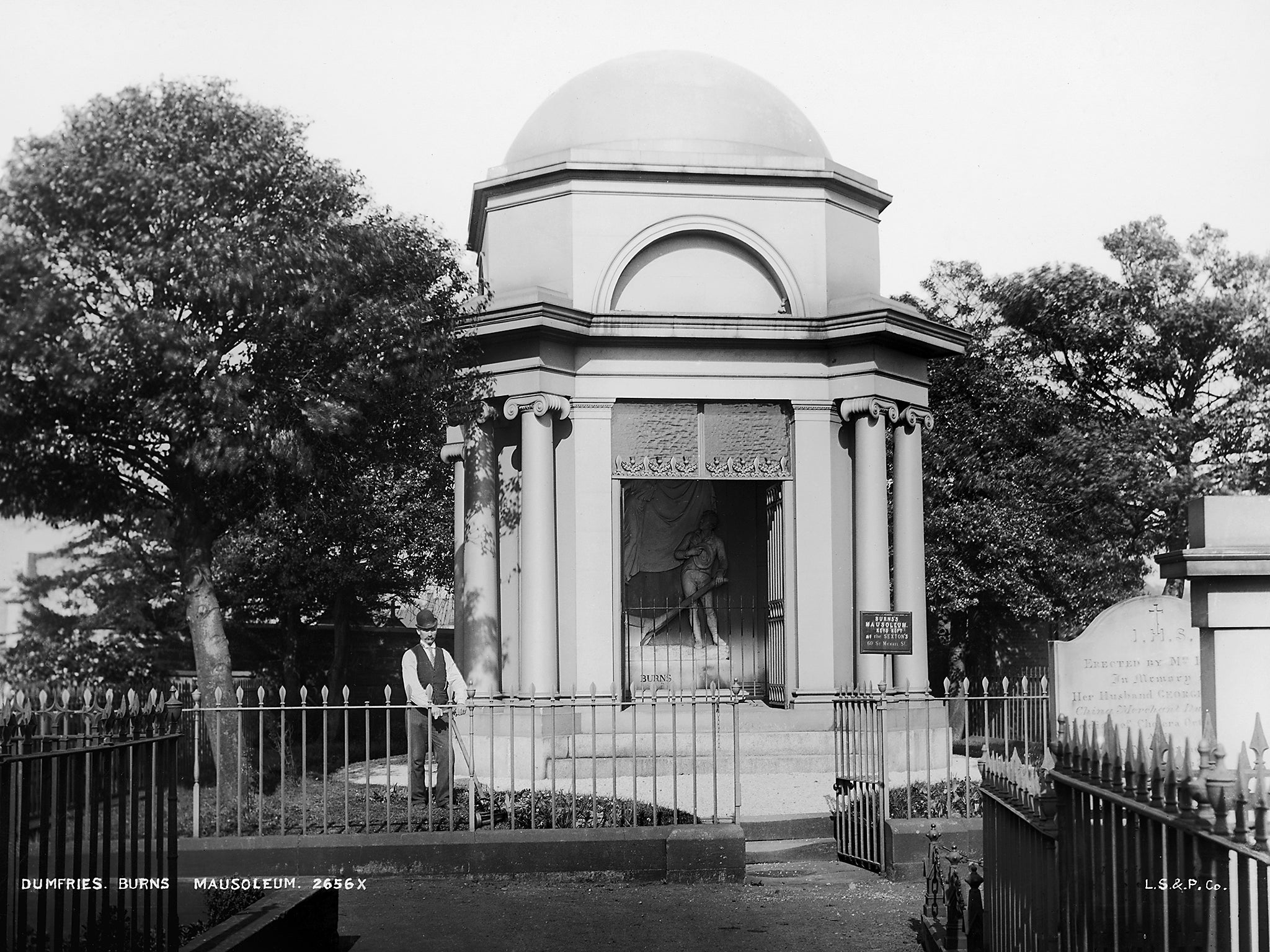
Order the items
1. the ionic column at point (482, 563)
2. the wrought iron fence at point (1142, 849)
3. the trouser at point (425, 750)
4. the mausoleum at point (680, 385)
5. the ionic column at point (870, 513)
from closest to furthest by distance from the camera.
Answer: the wrought iron fence at point (1142, 849) → the trouser at point (425, 750) → the mausoleum at point (680, 385) → the ionic column at point (482, 563) → the ionic column at point (870, 513)

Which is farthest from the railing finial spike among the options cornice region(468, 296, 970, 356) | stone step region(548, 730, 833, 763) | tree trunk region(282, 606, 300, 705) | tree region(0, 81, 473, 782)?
tree trunk region(282, 606, 300, 705)

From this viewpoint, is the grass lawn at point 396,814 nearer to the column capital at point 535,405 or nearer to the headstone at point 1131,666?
the headstone at point 1131,666

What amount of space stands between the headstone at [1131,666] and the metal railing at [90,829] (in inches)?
349

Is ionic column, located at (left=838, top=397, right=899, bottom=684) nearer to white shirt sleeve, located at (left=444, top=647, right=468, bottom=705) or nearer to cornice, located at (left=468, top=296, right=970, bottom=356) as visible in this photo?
cornice, located at (left=468, top=296, right=970, bottom=356)

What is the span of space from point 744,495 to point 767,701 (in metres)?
2.83

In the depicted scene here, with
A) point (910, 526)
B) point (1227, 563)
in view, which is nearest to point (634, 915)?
point (1227, 563)

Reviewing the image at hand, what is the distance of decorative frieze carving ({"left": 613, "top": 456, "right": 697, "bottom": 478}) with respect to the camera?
16250 millimetres

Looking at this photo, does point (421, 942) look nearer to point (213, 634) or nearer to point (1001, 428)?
point (213, 634)

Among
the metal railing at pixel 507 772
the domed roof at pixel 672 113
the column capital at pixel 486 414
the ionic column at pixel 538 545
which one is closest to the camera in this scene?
the metal railing at pixel 507 772

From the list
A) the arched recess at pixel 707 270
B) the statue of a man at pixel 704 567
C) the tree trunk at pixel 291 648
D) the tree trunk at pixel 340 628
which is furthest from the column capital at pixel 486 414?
the tree trunk at pixel 291 648

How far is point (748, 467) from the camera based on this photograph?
16453mm

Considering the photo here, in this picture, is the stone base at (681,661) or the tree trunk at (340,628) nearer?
the stone base at (681,661)

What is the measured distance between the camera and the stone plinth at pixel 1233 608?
7.16 meters

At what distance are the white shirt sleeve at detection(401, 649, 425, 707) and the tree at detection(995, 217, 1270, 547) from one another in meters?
13.6
